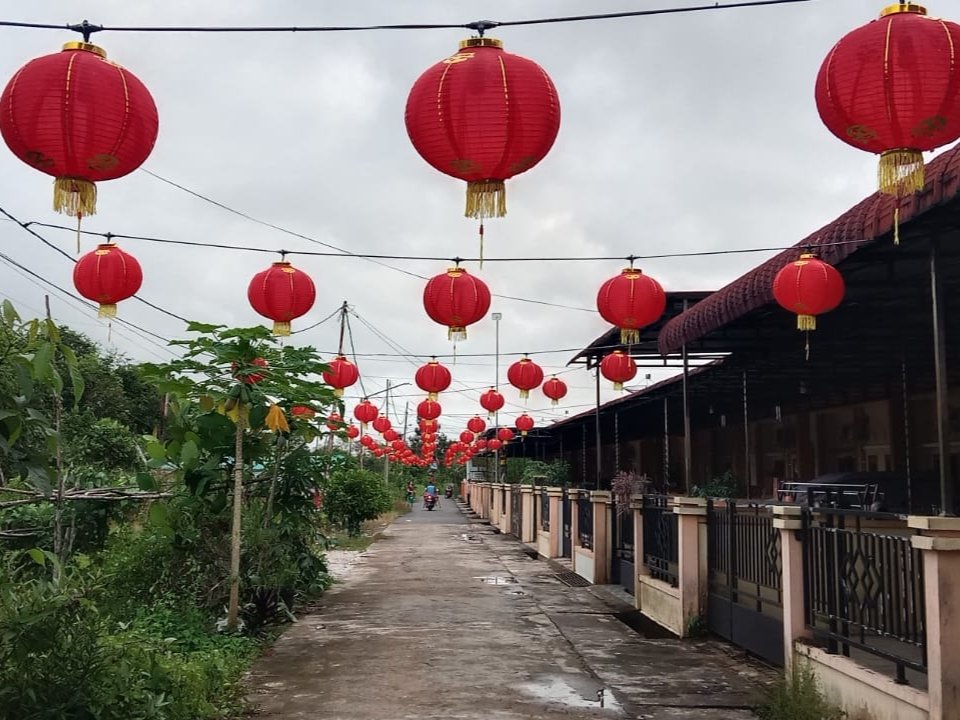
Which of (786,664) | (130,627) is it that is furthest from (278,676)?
(786,664)

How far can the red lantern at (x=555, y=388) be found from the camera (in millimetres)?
18500

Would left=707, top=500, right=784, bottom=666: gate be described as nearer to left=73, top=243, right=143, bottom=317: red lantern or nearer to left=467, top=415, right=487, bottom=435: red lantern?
left=73, top=243, right=143, bottom=317: red lantern

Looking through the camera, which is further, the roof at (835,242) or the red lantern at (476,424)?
the red lantern at (476,424)

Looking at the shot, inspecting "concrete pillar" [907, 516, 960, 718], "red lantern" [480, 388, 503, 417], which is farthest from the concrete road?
"red lantern" [480, 388, 503, 417]

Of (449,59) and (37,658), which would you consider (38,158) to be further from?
(37,658)

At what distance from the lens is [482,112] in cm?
473

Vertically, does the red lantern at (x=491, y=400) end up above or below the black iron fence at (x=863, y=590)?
above

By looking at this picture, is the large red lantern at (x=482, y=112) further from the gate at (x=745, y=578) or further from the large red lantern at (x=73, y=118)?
the gate at (x=745, y=578)

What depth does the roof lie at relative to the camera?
17.2 ft

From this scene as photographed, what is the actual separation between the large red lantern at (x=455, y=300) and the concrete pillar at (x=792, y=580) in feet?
11.2

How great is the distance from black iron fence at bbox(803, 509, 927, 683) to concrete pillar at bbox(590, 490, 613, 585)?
7713 millimetres

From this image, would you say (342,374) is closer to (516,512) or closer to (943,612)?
(943,612)

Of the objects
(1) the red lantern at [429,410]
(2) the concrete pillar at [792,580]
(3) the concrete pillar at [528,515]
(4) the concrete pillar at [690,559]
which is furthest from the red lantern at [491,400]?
(2) the concrete pillar at [792,580]

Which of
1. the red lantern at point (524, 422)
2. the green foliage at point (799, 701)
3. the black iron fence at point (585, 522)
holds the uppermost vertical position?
the red lantern at point (524, 422)
